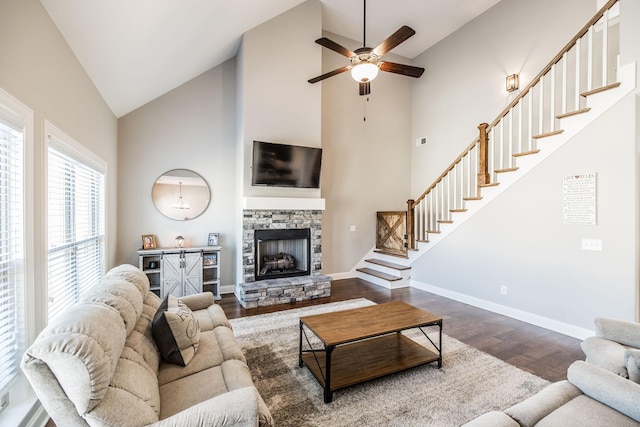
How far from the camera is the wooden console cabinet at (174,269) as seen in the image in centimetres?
451

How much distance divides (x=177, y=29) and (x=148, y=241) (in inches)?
123

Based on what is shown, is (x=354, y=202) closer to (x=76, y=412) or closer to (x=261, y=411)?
(x=261, y=411)

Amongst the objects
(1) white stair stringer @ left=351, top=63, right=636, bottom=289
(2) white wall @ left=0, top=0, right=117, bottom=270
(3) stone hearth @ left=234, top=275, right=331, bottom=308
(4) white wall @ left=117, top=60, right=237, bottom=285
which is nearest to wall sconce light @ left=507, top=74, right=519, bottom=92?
(1) white stair stringer @ left=351, top=63, right=636, bottom=289

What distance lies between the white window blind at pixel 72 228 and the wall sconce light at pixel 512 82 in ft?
20.7

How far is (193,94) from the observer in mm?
5055

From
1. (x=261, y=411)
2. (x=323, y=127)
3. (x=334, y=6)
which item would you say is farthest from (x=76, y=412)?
(x=334, y=6)

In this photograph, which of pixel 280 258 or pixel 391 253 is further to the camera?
pixel 391 253

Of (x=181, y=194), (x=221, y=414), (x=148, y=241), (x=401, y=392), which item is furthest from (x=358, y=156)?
(x=221, y=414)

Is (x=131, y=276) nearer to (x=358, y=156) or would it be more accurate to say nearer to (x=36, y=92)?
(x=36, y=92)

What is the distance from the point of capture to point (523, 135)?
491 cm

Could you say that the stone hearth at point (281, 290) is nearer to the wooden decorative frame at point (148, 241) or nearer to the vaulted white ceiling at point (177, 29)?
the wooden decorative frame at point (148, 241)

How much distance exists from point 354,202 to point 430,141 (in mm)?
2227

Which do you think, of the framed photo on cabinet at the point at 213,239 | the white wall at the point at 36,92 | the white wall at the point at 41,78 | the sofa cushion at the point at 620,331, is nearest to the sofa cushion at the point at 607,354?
the sofa cushion at the point at 620,331

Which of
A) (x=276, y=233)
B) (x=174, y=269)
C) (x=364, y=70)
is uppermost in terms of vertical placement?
(x=364, y=70)
